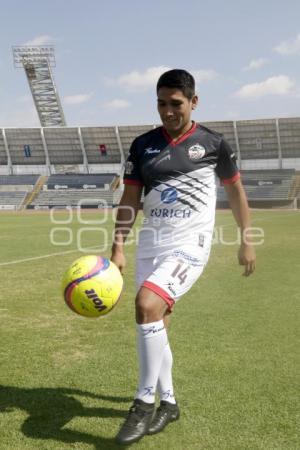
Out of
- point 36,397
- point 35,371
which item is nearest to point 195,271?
point 36,397

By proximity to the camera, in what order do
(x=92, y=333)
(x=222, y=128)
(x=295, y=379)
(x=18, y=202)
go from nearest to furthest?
(x=295, y=379)
(x=92, y=333)
(x=222, y=128)
(x=18, y=202)

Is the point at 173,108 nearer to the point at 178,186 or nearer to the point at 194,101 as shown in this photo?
Answer: the point at 194,101

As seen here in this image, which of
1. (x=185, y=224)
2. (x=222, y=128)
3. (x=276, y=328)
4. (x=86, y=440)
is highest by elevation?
(x=185, y=224)

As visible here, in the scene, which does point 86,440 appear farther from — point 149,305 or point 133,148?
point 133,148

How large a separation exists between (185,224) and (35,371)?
7.22ft

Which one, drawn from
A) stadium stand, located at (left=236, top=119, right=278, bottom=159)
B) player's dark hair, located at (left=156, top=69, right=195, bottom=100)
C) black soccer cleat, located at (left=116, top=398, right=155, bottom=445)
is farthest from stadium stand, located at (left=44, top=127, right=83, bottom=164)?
black soccer cleat, located at (left=116, top=398, right=155, bottom=445)

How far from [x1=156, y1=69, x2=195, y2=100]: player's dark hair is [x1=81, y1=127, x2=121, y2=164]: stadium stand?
193 ft

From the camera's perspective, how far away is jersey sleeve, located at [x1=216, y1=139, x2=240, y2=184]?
150 inches

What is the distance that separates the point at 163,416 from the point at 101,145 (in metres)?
61.1

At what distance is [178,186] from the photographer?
12.0 ft

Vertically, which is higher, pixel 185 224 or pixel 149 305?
pixel 185 224

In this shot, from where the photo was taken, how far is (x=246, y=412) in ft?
12.0

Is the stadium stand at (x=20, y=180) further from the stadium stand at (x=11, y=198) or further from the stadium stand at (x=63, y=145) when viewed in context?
the stadium stand at (x=63, y=145)

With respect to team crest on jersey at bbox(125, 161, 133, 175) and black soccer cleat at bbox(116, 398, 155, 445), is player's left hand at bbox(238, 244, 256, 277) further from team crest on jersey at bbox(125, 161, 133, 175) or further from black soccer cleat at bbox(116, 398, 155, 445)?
black soccer cleat at bbox(116, 398, 155, 445)
